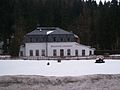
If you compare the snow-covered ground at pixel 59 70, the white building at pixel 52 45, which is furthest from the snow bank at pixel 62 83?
the white building at pixel 52 45

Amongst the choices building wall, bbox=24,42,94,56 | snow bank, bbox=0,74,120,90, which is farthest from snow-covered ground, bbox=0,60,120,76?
building wall, bbox=24,42,94,56

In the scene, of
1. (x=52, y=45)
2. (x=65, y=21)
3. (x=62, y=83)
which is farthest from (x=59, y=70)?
(x=65, y=21)

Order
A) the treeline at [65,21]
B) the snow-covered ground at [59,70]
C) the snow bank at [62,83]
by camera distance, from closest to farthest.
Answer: the snow bank at [62,83] < the snow-covered ground at [59,70] < the treeline at [65,21]

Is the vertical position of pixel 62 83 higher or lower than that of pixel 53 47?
lower

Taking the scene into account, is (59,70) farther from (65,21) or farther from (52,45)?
(65,21)

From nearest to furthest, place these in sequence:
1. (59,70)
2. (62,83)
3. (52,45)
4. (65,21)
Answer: (62,83) → (59,70) → (52,45) → (65,21)

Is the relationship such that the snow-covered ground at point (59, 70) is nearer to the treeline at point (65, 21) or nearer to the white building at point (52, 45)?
the treeline at point (65, 21)

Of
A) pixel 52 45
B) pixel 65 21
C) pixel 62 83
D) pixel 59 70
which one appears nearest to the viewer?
pixel 62 83

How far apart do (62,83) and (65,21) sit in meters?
70.1

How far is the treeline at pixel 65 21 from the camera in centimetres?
7119

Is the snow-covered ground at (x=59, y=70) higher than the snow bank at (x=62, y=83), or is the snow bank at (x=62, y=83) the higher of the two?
the snow-covered ground at (x=59, y=70)

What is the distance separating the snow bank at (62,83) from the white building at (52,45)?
146 ft

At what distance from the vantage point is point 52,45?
6962 centimetres

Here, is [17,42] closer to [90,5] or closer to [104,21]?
[104,21]
